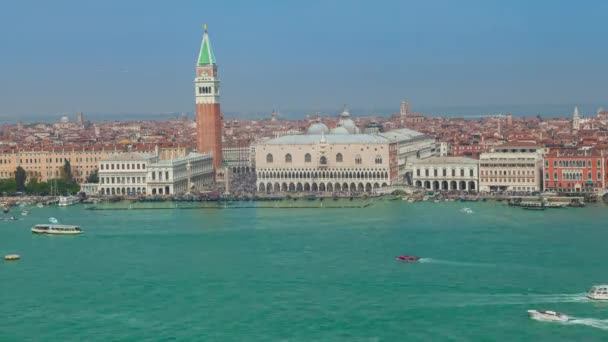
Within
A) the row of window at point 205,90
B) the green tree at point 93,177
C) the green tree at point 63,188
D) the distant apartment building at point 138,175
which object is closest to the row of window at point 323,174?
the distant apartment building at point 138,175

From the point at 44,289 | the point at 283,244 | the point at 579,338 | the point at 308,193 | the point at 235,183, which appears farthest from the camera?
the point at 235,183

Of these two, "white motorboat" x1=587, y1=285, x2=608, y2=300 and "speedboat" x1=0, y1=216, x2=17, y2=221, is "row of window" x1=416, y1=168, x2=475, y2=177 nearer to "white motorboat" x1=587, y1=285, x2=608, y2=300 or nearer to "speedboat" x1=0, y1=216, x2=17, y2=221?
"speedboat" x1=0, y1=216, x2=17, y2=221

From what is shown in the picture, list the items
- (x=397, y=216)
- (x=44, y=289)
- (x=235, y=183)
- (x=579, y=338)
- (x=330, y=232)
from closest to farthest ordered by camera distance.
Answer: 1. (x=579, y=338)
2. (x=44, y=289)
3. (x=330, y=232)
4. (x=397, y=216)
5. (x=235, y=183)

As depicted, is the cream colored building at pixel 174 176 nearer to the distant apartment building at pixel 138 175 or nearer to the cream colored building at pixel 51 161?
the distant apartment building at pixel 138 175

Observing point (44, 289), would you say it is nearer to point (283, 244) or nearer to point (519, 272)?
point (283, 244)

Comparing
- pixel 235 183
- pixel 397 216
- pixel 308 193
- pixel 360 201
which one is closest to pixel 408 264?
pixel 397 216

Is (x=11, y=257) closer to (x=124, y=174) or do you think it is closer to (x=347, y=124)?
(x=124, y=174)

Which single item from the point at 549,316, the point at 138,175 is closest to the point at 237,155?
the point at 138,175
